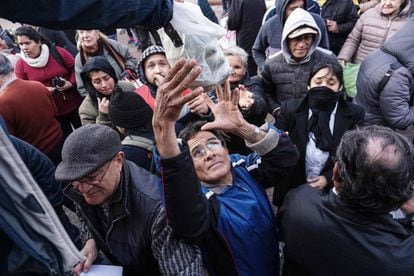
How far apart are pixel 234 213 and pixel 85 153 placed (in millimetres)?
721

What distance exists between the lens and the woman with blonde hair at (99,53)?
3.32 m

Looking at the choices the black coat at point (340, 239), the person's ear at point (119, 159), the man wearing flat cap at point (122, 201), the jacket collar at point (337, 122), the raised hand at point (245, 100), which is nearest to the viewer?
the black coat at point (340, 239)

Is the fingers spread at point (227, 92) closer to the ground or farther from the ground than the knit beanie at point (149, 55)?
farther from the ground

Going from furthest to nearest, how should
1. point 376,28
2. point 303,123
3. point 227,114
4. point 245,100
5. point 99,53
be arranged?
point 99,53, point 376,28, point 245,100, point 303,123, point 227,114

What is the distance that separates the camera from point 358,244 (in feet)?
3.81

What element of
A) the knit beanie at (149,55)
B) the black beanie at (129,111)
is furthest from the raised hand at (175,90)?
the knit beanie at (149,55)

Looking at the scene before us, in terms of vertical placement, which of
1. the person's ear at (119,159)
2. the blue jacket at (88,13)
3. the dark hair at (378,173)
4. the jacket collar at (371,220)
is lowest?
the jacket collar at (371,220)

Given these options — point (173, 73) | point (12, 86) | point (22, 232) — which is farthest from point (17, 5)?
point (12, 86)

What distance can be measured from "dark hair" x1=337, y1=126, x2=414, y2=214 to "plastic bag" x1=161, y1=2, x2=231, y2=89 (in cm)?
62

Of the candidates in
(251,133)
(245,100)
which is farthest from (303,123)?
(251,133)

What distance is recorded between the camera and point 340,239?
1195mm

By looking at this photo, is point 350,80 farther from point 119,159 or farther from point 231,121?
point 119,159

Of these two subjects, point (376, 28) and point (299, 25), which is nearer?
point (299, 25)

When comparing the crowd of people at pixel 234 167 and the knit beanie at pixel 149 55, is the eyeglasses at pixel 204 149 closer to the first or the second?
the crowd of people at pixel 234 167
